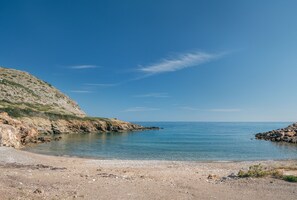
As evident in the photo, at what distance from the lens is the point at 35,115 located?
334 feet

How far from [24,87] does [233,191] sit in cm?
15242

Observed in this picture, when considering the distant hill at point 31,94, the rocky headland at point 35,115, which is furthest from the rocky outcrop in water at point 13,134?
the distant hill at point 31,94

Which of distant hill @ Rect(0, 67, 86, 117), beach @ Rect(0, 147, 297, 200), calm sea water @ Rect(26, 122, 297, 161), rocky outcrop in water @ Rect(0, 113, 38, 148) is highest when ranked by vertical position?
distant hill @ Rect(0, 67, 86, 117)

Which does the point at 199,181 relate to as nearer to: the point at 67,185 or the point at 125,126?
the point at 67,185

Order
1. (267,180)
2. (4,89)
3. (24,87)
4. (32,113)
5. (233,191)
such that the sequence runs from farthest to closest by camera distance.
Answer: (24,87)
(4,89)
(32,113)
(267,180)
(233,191)

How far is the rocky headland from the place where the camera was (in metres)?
60.9

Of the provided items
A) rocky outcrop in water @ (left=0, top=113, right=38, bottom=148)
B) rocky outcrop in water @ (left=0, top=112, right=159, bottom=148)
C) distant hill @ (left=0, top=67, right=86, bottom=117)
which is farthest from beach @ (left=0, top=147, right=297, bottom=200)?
distant hill @ (left=0, top=67, right=86, bottom=117)

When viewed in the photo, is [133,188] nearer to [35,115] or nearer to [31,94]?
[35,115]

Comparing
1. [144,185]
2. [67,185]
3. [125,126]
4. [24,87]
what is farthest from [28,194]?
[24,87]

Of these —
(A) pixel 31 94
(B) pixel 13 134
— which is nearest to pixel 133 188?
(B) pixel 13 134

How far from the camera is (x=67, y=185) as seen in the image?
18.4 meters

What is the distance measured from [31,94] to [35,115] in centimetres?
5051

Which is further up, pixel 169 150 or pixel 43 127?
pixel 43 127

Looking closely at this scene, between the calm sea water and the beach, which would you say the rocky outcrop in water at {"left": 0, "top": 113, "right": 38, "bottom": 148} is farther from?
the beach
